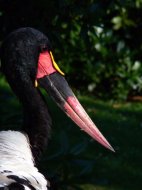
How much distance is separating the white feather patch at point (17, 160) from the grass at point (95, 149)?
42 centimetres

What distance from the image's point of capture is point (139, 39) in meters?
13.6

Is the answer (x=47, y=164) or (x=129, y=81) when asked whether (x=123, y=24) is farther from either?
(x=47, y=164)

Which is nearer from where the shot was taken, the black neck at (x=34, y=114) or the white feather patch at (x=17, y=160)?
the white feather patch at (x=17, y=160)

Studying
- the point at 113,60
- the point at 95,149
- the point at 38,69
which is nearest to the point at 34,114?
the point at 38,69

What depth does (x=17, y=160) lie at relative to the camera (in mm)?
5270

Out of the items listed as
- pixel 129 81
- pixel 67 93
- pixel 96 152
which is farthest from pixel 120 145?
pixel 67 93

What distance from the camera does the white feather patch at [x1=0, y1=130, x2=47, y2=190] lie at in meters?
5.07

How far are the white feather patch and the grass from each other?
16.6 inches

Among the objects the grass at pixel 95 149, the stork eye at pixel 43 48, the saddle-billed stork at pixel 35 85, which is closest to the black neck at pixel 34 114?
the saddle-billed stork at pixel 35 85

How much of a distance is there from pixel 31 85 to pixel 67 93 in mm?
264

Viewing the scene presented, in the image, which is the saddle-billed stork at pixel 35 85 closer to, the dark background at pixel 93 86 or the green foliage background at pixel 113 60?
the dark background at pixel 93 86

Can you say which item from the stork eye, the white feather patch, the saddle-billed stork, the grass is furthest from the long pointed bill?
the grass

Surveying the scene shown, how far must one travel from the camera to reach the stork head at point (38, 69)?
18.9 feet

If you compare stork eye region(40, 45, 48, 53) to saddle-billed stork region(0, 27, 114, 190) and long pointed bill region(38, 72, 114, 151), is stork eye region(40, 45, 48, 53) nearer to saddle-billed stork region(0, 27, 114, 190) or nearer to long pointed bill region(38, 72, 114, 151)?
saddle-billed stork region(0, 27, 114, 190)
